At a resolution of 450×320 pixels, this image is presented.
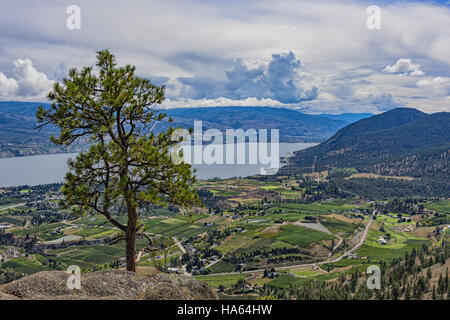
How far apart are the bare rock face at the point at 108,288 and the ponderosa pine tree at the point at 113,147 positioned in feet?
5.01

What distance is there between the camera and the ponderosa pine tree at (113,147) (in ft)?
40.0

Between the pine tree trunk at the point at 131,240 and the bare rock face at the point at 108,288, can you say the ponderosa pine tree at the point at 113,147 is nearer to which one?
the pine tree trunk at the point at 131,240

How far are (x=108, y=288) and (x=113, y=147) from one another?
492cm

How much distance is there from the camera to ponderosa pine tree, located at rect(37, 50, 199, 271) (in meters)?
12.2

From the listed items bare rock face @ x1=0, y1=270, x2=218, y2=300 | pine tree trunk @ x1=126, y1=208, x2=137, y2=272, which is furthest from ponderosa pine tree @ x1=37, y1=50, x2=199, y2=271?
bare rock face @ x1=0, y1=270, x2=218, y2=300

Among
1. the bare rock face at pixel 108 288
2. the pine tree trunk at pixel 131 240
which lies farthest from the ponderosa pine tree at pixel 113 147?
the bare rock face at pixel 108 288

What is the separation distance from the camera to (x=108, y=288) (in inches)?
436

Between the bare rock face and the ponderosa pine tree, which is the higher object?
the ponderosa pine tree

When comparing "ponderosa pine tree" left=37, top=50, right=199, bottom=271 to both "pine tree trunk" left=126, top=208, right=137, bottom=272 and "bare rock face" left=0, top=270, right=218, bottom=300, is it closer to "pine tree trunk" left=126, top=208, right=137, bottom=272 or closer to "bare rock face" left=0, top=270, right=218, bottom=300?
"pine tree trunk" left=126, top=208, right=137, bottom=272

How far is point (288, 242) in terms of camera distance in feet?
327

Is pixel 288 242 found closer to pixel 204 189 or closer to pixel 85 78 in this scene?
pixel 204 189

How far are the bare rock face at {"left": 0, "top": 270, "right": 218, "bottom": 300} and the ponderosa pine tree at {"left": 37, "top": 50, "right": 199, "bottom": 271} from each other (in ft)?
5.01

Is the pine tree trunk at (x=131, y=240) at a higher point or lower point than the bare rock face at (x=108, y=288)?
higher

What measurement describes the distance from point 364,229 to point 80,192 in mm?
116478
